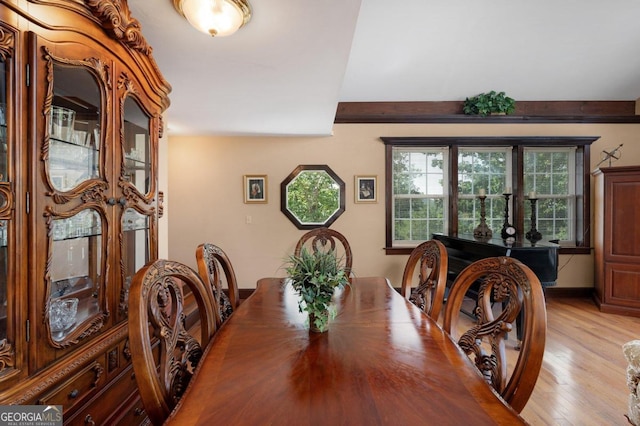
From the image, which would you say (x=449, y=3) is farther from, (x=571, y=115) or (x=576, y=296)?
(x=576, y=296)

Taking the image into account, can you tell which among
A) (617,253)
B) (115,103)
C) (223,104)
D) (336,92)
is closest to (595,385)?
(617,253)

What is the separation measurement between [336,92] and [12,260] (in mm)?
2245

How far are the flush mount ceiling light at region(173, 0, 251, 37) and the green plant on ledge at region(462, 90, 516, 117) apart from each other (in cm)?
340

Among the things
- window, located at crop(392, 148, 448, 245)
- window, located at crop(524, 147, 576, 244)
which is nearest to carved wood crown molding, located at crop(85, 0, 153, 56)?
window, located at crop(392, 148, 448, 245)

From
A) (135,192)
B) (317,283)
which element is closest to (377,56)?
(135,192)

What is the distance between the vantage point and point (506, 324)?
0.92m

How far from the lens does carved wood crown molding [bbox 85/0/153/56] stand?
111 cm

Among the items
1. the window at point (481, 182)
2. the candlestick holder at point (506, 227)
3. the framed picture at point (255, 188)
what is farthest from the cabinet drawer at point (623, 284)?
the framed picture at point (255, 188)

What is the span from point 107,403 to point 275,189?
117 inches

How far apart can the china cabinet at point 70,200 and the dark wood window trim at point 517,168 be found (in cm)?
307

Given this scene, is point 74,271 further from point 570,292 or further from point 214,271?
point 570,292

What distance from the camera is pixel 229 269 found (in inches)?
62.1

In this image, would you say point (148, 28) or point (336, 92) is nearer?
point (148, 28)

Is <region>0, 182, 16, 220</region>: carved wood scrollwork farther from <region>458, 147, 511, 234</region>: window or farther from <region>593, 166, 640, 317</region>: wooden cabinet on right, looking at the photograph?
<region>593, 166, 640, 317</region>: wooden cabinet on right
